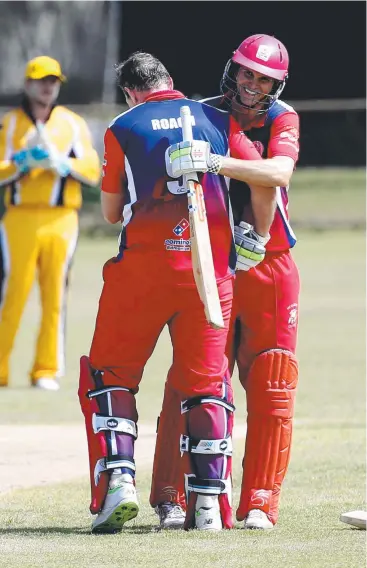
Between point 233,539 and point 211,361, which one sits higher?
point 211,361

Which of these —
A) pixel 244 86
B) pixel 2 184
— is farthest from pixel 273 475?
pixel 2 184

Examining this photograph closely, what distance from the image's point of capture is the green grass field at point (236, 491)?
202 inches

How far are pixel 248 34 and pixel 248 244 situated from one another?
91.2ft

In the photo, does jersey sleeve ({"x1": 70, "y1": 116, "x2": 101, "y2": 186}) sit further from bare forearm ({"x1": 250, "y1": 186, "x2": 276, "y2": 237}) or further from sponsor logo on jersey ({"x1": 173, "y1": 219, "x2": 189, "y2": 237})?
sponsor logo on jersey ({"x1": 173, "y1": 219, "x2": 189, "y2": 237})

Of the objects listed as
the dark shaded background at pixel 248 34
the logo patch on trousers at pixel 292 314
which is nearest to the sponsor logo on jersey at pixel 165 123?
the logo patch on trousers at pixel 292 314

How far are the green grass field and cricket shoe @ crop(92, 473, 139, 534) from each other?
0.07 meters

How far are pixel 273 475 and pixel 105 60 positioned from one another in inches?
943

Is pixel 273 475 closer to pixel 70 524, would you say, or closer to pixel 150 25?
pixel 70 524

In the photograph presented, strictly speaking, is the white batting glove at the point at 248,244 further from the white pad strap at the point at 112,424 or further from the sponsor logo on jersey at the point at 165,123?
the white pad strap at the point at 112,424

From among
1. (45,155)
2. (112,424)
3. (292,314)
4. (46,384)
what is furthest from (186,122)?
(46,384)

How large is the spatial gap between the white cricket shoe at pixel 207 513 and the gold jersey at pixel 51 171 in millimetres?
5443

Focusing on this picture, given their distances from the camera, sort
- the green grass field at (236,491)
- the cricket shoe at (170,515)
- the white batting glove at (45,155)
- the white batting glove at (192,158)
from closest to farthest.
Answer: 1. the green grass field at (236,491)
2. the white batting glove at (192,158)
3. the cricket shoe at (170,515)
4. the white batting glove at (45,155)

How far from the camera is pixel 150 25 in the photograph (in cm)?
3309

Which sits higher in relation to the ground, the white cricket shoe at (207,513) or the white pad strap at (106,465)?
the white pad strap at (106,465)
